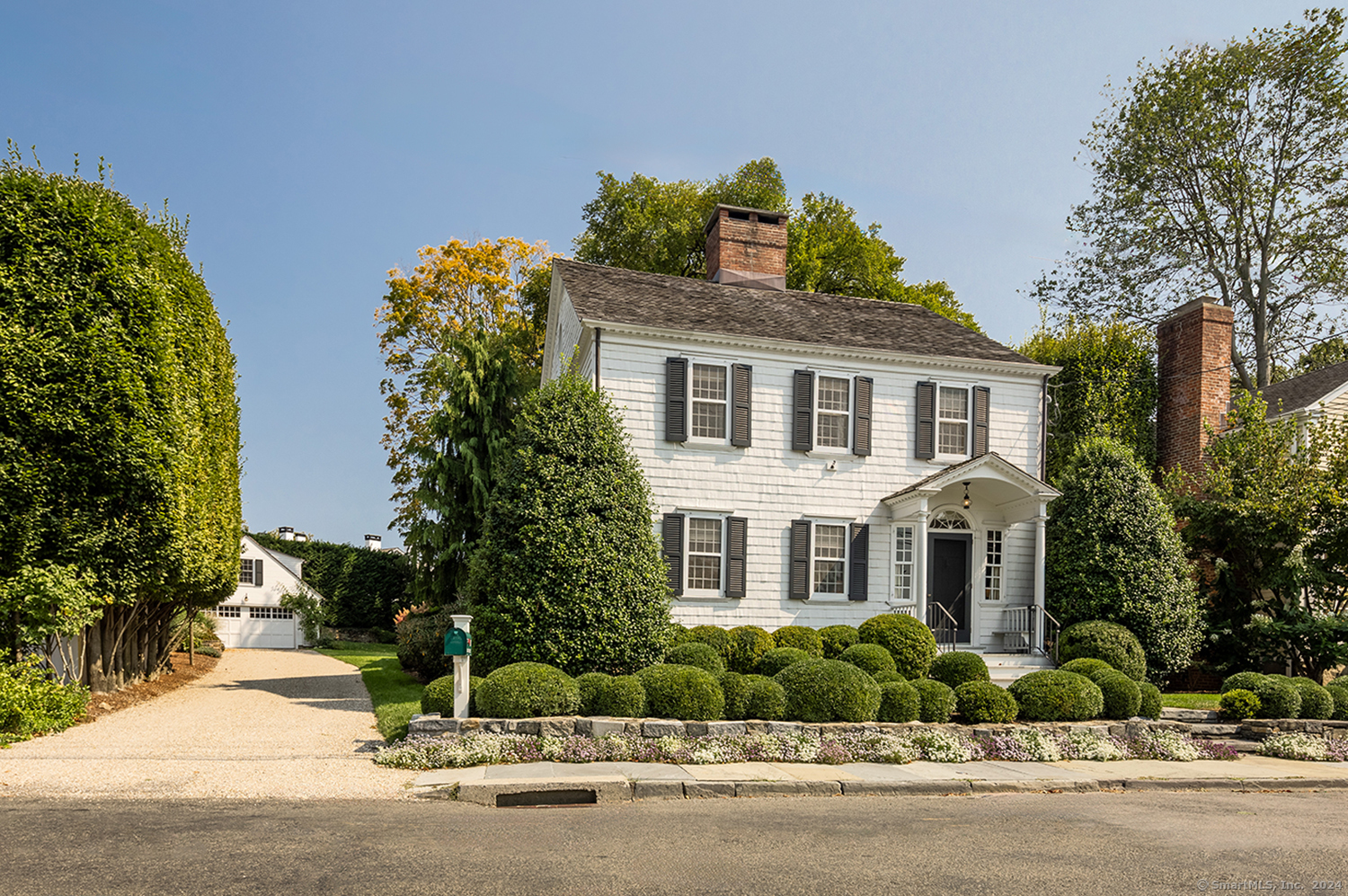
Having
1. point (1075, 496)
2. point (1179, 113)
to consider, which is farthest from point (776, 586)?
point (1179, 113)

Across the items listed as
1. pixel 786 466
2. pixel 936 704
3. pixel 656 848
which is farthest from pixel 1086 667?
pixel 656 848

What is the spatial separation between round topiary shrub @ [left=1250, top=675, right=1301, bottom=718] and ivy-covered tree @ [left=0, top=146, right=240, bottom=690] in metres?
15.8

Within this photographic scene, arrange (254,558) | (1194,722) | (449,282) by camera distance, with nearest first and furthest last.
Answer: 1. (1194,722)
2. (449,282)
3. (254,558)

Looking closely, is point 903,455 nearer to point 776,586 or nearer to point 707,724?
point 776,586

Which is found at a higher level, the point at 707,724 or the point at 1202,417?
the point at 1202,417

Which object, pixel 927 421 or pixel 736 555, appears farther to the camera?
pixel 927 421

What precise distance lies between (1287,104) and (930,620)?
20278 millimetres

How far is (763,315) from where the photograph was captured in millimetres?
18609

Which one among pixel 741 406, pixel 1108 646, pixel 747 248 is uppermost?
pixel 747 248

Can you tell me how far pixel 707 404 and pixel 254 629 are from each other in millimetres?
26890

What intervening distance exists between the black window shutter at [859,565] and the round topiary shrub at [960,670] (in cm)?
365

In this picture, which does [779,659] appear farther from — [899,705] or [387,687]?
[387,687]

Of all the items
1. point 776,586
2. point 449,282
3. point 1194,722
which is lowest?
point 1194,722

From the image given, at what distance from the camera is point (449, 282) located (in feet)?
96.8
